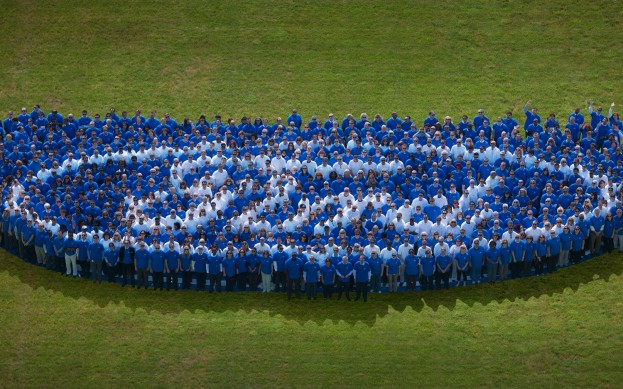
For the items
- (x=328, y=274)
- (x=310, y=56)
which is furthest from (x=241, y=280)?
(x=310, y=56)

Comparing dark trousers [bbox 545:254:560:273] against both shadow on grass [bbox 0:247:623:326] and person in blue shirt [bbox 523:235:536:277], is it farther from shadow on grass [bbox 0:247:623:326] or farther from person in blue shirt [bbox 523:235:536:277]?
person in blue shirt [bbox 523:235:536:277]

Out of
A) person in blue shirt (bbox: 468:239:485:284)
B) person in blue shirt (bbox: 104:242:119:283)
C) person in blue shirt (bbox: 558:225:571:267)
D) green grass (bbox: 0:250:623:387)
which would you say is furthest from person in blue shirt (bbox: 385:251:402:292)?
person in blue shirt (bbox: 104:242:119:283)

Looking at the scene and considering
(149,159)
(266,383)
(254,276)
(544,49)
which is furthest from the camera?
(544,49)

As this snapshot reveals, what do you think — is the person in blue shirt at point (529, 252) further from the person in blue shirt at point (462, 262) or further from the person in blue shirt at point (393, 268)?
the person in blue shirt at point (393, 268)

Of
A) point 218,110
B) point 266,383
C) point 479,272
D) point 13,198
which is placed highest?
point 218,110

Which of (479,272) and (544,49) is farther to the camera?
(544,49)

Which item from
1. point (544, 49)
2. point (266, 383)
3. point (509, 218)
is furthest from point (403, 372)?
point (544, 49)

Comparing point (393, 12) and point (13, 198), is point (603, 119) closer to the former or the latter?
point (393, 12)
